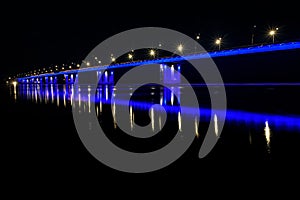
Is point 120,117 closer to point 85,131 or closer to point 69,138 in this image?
point 85,131

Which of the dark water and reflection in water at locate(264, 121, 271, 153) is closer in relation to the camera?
the dark water

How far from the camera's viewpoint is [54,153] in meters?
6.64

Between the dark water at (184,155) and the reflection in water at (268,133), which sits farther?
the reflection in water at (268,133)

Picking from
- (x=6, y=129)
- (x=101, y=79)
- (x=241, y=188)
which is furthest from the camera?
(x=101, y=79)

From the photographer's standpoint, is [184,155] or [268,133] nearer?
[184,155]

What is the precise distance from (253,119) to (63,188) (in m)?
8.29

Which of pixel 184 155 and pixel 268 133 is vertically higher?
pixel 268 133

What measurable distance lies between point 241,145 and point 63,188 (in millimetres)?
4357

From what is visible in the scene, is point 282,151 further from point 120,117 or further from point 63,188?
point 120,117

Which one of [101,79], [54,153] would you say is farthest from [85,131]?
[101,79]

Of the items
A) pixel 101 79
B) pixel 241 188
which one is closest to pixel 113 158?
pixel 241 188

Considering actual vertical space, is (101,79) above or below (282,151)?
above

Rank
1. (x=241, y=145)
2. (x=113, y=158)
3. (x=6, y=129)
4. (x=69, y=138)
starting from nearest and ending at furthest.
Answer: (x=113, y=158)
(x=241, y=145)
(x=69, y=138)
(x=6, y=129)

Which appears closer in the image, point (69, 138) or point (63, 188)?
point (63, 188)
